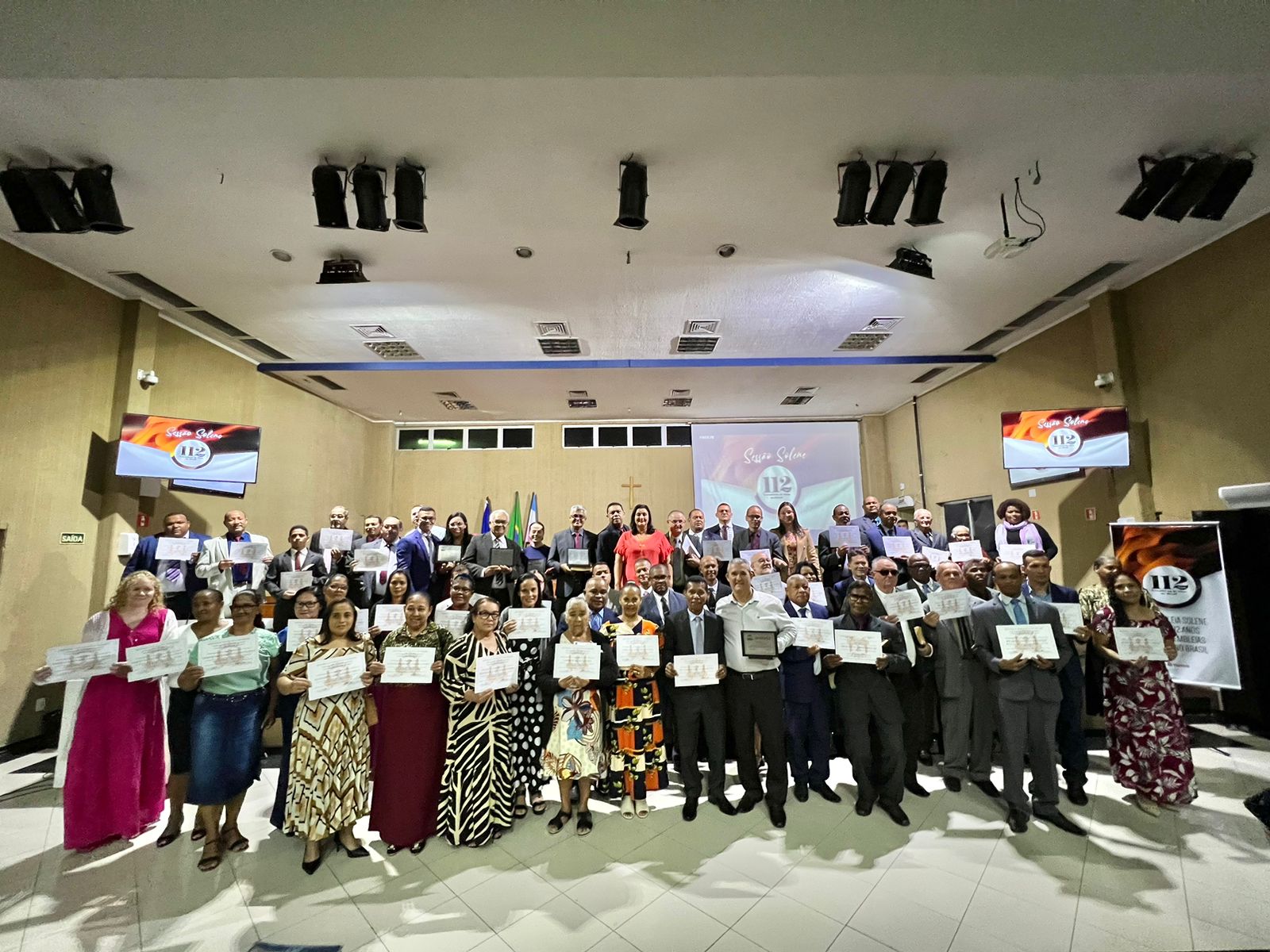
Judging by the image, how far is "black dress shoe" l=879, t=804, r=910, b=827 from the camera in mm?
3133

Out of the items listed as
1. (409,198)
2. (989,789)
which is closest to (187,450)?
(409,198)

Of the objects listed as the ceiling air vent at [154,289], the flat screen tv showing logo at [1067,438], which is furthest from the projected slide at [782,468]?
the ceiling air vent at [154,289]

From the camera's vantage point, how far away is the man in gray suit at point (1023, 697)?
10.1 feet

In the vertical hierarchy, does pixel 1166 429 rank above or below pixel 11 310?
below

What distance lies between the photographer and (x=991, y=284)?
5.35 meters

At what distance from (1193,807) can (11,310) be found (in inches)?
371

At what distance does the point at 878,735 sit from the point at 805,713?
1.47 ft

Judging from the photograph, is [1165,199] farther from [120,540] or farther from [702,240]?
[120,540]

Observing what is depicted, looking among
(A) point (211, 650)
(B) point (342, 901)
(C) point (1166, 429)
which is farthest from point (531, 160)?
(C) point (1166, 429)

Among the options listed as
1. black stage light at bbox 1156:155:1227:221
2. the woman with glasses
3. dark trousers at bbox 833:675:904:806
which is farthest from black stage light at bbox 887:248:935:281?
the woman with glasses

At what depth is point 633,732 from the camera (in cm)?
328

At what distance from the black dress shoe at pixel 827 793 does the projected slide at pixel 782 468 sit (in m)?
5.77

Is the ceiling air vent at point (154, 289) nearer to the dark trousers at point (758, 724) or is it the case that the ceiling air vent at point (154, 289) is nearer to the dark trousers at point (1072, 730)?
the dark trousers at point (758, 724)

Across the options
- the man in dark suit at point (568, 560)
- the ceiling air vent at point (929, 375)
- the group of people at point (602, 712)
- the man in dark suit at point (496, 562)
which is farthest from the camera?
the ceiling air vent at point (929, 375)
